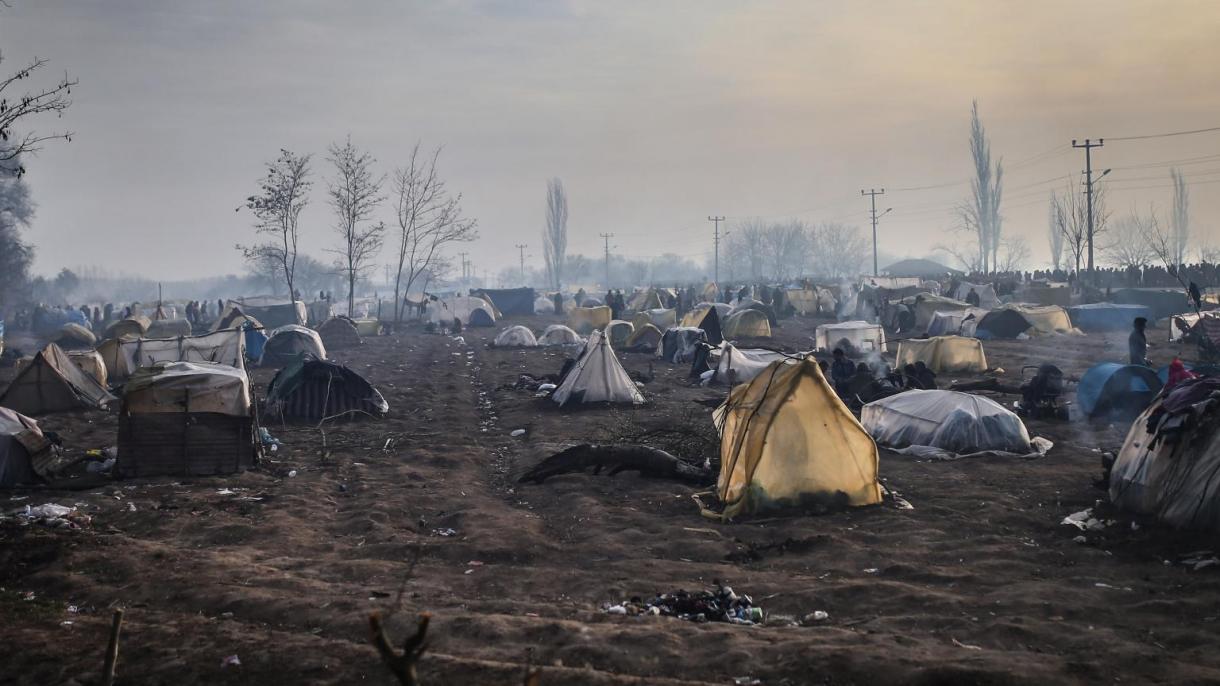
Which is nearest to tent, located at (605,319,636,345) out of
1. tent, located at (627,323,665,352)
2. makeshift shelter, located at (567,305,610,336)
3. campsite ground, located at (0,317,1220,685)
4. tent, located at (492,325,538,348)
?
tent, located at (627,323,665,352)

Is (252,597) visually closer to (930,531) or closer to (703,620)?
(703,620)

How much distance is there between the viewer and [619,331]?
120ft

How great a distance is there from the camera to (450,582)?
27.6 feet

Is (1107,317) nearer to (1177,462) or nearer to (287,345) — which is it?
(1177,462)

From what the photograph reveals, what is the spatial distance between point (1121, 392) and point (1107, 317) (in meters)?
24.1

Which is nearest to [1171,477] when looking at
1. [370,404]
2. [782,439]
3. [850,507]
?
[850,507]

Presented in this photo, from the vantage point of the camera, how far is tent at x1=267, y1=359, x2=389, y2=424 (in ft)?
63.3

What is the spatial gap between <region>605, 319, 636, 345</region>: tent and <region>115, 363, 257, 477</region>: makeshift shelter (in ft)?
76.1

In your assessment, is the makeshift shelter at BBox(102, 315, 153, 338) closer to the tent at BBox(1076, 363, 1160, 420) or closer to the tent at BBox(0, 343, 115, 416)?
the tent at BBox(0, 343, 115, 416)

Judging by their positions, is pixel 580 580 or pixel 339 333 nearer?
pixel 580 580

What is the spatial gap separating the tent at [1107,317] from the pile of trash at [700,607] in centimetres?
3586

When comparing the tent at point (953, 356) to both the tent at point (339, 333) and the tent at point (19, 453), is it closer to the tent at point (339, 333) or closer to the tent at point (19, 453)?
the tent at point (19, 453)

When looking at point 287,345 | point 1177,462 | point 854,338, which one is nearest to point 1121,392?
point 1177,462

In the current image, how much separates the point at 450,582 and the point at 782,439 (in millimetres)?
4548
